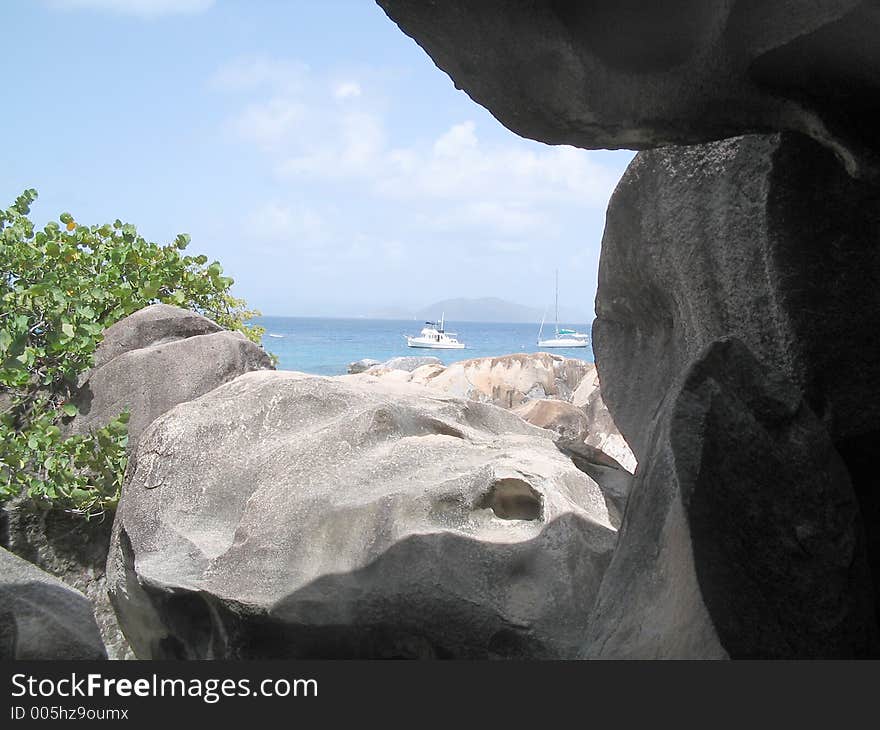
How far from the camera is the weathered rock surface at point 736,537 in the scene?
1.73 metres

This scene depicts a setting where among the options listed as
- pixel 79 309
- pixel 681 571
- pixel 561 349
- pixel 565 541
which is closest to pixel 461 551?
pixel 565 541

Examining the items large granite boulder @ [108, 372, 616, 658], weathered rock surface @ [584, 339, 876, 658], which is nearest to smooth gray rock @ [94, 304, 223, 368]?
large granite boulder @ [108, 372, 616, 658]

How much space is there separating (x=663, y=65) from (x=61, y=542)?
14.5 ft

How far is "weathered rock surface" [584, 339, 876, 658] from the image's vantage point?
1.73 meters

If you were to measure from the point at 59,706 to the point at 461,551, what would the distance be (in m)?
1.30

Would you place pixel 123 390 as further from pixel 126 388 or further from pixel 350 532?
pixel 350 532

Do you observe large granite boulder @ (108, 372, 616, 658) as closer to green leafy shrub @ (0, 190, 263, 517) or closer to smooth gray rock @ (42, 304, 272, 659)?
smooth gray rock @ (42, 304, 272, 659)

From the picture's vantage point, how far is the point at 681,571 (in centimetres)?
175

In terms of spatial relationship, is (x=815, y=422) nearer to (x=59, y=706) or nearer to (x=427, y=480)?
(x=427, y=480)

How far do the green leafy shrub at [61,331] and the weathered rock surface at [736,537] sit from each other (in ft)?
11.9

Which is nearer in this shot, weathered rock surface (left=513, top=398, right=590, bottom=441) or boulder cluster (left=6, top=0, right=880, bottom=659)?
boulder cluster (left=6, top=0, right=880, bottom=659)

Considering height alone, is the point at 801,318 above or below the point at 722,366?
above

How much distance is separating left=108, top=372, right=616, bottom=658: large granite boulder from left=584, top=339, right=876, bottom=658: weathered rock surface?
A: 27.8 inches

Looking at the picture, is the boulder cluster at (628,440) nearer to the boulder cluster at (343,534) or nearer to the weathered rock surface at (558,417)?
the boulder cluster at (343,534)
